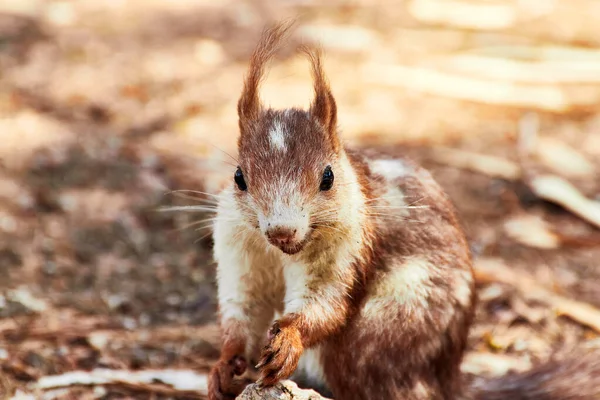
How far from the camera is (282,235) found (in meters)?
2.88

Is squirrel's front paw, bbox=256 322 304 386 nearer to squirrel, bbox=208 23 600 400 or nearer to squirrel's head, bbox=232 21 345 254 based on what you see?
squirrel, bbox=208 23 600 400

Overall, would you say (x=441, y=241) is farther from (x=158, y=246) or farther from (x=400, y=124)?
(x=400, y=124)

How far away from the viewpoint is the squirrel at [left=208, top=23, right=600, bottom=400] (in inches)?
122

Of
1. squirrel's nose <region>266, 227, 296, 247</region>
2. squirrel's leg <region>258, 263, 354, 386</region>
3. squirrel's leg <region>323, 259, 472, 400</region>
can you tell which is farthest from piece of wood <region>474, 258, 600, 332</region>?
squirrel's nose <region>266, 227, 296, 247</region>

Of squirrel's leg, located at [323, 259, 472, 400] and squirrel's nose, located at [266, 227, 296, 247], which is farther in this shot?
squirrel's leg, located at [323, 259, 472, 400]

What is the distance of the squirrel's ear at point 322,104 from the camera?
332 cm

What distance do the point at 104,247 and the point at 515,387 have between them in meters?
2.79

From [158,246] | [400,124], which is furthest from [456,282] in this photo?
[400,124]

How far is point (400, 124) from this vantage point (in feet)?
23.6

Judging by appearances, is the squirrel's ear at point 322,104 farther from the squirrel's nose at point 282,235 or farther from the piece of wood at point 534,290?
the piece of wood at point 534,290

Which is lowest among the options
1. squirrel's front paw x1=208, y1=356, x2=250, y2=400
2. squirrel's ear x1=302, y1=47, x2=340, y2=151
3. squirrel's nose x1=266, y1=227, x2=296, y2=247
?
squirrel's front paw x1=208, y1=356, x2=250, y2=400

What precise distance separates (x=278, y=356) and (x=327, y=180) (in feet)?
2.23

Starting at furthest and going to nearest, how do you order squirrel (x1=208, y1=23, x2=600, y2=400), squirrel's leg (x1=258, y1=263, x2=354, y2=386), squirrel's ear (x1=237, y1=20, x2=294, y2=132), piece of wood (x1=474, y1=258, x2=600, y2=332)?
piece of wood (x1=474, y1=258, x2=600, y2=332) → squirrel's ear (x1=237, y1=20, x2=294, y2=132) → squirrel (x1=208, y1=23, x2=600, y2=400) → squirrel's leg (x1=258, y1=263, x2=354, y2=386)

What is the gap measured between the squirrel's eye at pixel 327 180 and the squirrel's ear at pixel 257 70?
41 cm
